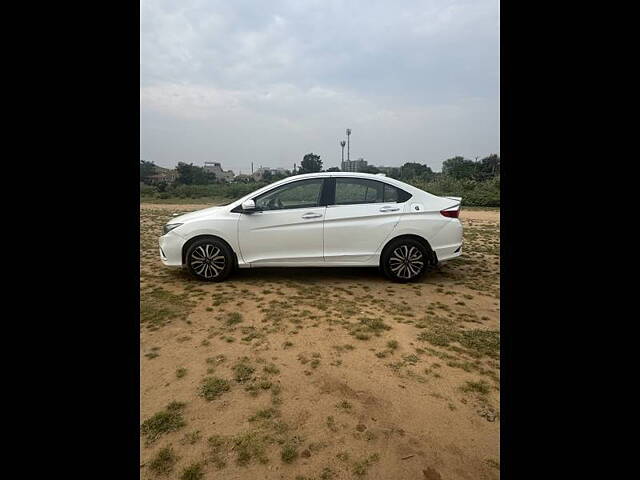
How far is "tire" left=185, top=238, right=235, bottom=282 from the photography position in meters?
4.22

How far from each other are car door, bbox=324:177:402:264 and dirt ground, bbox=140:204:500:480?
23.3 inches

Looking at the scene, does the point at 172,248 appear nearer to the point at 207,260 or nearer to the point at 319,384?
the point at 207,260

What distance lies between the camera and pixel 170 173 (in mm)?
31812

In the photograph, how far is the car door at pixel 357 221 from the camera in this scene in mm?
4230

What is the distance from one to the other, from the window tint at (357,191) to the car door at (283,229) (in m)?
0.28

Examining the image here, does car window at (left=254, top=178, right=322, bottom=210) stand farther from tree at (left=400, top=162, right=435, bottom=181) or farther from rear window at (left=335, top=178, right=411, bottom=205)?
tree at (left=400, top=162, right=435, bottom=181)

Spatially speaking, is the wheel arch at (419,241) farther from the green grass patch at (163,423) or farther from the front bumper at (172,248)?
the green grass patch at (163,423)

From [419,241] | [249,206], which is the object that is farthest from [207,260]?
[419,241]

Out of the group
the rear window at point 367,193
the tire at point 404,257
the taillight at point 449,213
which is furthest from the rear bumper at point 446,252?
the rear window at point 367,193
